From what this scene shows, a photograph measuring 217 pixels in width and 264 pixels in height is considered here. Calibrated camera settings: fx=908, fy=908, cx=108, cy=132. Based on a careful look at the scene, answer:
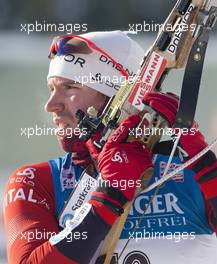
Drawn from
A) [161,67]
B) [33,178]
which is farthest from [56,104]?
A: [161,67]

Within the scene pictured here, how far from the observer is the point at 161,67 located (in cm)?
243

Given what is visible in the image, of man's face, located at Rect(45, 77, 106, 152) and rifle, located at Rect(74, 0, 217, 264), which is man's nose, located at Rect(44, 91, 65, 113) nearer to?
man's face, located at Rect(45, 77, 106, 152)

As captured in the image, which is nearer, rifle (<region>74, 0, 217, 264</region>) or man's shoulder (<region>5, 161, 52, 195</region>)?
rifle (<region>74, 0, 217, 264</region>)

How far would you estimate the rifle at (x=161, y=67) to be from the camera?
2.34 m

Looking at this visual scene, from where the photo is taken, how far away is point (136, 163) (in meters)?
2.37

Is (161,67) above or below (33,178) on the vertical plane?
above

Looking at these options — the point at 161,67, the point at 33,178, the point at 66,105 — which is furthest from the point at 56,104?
the point at 161,67

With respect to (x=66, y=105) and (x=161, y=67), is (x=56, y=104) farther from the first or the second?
(x=161, y=67)

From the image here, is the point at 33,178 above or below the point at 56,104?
below

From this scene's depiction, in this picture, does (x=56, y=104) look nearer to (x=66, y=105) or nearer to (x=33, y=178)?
(x=66, y=105)

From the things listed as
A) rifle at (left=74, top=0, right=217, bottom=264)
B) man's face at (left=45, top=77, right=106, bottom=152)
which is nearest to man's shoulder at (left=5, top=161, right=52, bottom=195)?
man's face at (left=45, top=77, right=106, bottom=152)

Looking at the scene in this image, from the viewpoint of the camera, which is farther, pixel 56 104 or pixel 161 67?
pixel 56 104

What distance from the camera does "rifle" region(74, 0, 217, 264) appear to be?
234 cm

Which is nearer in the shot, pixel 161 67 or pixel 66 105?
pixel 161 67
